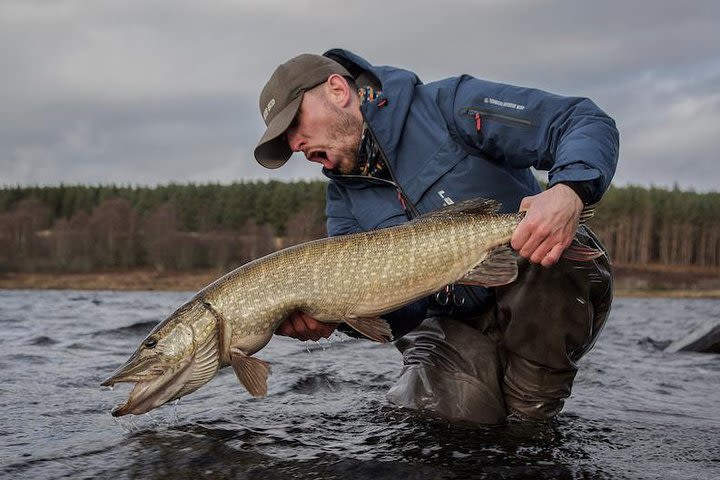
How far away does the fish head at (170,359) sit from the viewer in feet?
11.8

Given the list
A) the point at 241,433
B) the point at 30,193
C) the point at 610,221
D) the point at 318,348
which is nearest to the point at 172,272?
the point at 30,193

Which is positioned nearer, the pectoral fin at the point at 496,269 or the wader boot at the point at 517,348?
the pectoral fin at the point at 496,269

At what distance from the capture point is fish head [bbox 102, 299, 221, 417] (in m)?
3.60

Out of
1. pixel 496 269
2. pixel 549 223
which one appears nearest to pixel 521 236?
pixel 549 223

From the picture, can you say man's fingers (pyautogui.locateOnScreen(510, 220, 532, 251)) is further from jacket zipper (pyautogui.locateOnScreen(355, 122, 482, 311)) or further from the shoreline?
the shoreline

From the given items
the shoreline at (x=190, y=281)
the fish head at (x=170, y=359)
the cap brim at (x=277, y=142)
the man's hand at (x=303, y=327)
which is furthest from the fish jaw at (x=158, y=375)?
the shoreline at (x=190, y=281)

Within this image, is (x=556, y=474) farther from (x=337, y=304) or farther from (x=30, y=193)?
(x=30, y=193)

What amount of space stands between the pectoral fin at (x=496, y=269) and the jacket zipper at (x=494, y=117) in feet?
2.40

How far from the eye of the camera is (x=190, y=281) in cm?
5631

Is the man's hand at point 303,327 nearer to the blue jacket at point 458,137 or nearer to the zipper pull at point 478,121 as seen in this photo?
the blue jacket at point 458,137

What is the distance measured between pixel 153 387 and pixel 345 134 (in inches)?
72.0

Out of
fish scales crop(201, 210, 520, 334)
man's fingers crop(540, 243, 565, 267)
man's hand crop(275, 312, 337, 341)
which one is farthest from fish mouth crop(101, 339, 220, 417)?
man's fingers crop(540, 243, 565, 267)

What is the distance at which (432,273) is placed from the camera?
12.1 feet

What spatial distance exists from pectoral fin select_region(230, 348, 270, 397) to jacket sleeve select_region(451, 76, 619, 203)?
1687 millimetres
